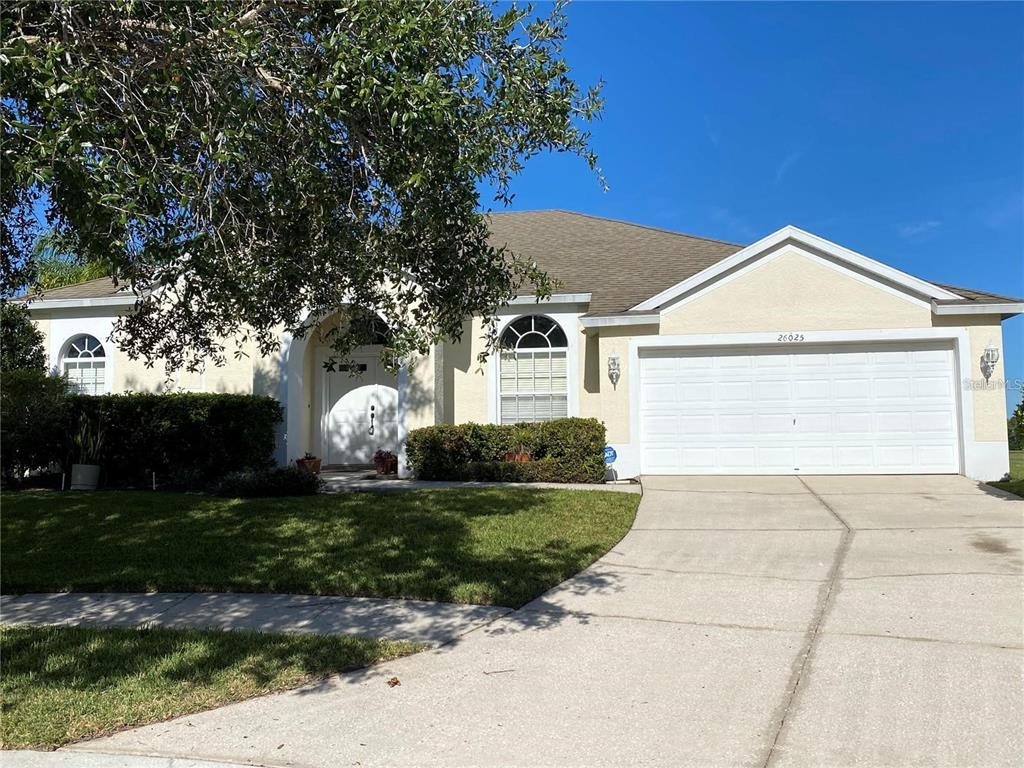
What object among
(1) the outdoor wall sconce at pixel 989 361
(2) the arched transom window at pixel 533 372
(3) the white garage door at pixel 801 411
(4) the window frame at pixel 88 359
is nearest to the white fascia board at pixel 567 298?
(2) the arched transom window at pixel 533 372

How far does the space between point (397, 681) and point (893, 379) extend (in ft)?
37.0

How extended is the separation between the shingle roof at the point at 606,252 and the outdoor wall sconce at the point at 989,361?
5563mm

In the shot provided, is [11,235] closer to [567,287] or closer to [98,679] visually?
[98,679]

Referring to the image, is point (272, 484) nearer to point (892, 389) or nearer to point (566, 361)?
point (566, 361)

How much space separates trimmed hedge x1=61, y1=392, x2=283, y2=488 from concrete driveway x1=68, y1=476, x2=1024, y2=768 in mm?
8457

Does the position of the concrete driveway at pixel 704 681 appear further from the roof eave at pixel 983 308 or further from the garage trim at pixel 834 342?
the roof eave at pixel 983 308

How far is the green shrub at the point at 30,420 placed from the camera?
1215cm

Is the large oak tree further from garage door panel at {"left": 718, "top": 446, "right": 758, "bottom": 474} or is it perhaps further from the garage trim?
garage door panel at {"left": 718, "top": 446, "right": 758, "bottom": 474}

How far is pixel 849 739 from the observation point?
11.9ft

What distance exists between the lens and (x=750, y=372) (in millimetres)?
13109

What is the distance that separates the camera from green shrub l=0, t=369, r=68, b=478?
12.1 m

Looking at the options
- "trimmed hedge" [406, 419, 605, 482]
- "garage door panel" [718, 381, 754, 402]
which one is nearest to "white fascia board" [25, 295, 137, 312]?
"trimmed hedge" [406, 419, 605, 482]

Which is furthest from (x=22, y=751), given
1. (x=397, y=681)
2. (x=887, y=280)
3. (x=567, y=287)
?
(x=887, y=280)

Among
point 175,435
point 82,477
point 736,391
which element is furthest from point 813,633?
point 82,477
